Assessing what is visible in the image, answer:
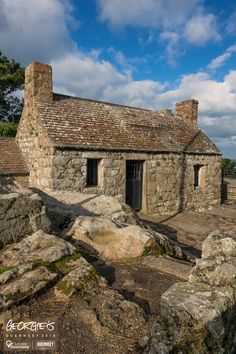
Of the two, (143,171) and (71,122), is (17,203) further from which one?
(143,171)

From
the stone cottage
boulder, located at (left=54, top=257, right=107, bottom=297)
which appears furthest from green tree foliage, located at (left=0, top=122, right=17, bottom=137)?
boulder, located at (left=54, top=257, right=107, bottom=297)

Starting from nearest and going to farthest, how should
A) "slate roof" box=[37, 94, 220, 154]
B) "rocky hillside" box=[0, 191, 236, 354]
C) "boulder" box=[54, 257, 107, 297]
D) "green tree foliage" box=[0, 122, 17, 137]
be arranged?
"rocky hillside" box=[0, 191, 236, 354], "boulder" box=[54, 257, 107, 297], "slate roof" box=[37, 94, 220, 154], "green tree foliage" box=[0, 122, 17, 137]

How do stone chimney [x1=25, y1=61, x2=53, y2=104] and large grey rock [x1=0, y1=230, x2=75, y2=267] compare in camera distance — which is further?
stone chimney [x1=25, y1=61, x2=53, y2=104]

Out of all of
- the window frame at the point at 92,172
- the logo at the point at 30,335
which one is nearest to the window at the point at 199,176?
the window frame at the point at 92,172

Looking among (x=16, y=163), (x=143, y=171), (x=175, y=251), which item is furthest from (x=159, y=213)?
(x=175, y=251)

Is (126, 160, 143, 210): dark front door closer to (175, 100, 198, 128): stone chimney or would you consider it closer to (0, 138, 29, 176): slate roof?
(0, 138, 29, 176): slate roof

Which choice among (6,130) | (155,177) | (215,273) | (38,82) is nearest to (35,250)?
(215,273)

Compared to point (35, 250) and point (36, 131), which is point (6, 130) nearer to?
point (36, 131)

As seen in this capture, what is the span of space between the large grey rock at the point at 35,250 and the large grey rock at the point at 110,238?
86 cm

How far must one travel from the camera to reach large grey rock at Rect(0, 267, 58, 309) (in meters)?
2.66

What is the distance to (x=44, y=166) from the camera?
1079 cm

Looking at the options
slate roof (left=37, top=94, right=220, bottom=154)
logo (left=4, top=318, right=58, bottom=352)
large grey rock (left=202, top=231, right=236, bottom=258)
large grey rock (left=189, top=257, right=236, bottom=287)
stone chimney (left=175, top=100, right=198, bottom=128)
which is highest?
stone chimney (left=175, top=100, right=198, bottom=128)

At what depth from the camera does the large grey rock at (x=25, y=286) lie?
2.66 meters

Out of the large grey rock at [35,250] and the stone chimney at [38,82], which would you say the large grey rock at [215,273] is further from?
the stone chimney at [38,82]
